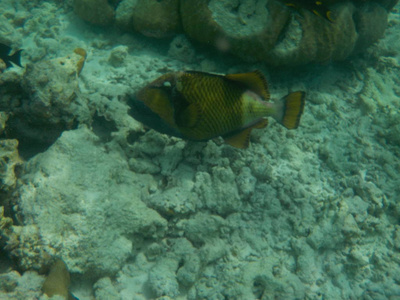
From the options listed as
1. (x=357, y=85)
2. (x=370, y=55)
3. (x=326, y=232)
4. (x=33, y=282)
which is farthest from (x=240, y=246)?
(x=370, y=55)

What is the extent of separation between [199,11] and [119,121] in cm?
181

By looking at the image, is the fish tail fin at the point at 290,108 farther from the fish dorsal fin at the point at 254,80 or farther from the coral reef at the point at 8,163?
the coral reef at the point at 8,163

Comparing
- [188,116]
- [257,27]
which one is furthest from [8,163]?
[257,27]

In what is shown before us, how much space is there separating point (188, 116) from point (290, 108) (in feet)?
2.99

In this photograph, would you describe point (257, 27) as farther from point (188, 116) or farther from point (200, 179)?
point (200, 179)

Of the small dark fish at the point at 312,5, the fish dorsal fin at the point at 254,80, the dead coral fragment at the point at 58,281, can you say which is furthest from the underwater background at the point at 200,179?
the fish dorsal fin at the point at 254,80

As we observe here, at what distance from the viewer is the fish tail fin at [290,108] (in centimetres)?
239

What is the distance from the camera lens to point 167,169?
2705mm

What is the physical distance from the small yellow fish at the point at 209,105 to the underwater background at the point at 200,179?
16.7 inches

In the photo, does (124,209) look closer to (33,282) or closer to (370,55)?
(33,282)

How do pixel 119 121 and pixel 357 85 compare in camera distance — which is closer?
pixel 119 121

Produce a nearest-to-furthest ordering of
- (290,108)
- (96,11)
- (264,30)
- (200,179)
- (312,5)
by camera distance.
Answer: (290,108) < (200,179) < (312,5) < (264,30) < (96,11)

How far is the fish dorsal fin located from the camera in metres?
2.20

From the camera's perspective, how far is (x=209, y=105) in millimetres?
2164
